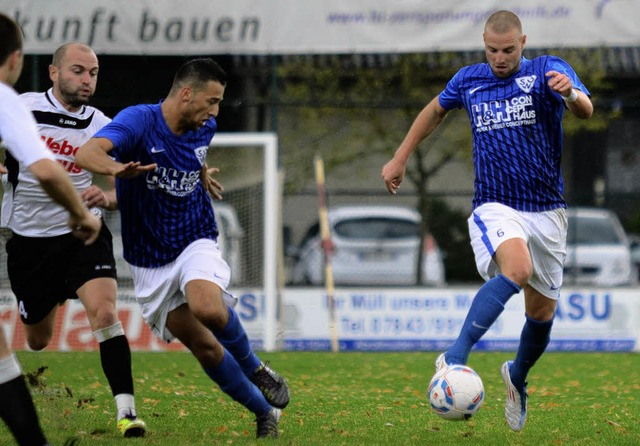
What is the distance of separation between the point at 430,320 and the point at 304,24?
4.12 metres

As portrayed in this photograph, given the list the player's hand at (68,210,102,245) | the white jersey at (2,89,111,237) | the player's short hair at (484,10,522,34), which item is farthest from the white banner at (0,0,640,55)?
the player's hand at (68,210,102,245)

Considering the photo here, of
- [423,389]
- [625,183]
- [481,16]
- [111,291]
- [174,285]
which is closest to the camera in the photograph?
[174,285]

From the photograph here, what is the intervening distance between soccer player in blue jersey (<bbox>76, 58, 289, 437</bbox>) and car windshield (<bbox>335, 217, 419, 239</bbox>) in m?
9.30

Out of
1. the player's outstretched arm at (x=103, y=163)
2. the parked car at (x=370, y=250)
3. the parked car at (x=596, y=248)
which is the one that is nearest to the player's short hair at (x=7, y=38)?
the player's outstretched arm at (x=103, y=163)

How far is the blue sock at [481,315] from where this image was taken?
5.59m

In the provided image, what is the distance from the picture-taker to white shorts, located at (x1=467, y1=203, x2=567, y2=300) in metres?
6.09

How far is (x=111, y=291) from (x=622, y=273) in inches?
391

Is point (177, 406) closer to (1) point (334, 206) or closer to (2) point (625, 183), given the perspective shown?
(1) point (334, 206)

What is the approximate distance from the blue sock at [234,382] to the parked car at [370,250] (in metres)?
8.66

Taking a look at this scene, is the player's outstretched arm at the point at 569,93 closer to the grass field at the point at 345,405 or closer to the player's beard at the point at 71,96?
the grass field at the point at 345,405

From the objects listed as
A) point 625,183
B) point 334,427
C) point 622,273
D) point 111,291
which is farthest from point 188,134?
point 625,183

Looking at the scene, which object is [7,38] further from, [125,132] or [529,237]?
[529,237]

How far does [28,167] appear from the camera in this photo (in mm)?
4352

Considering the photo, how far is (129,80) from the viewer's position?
14797mm
